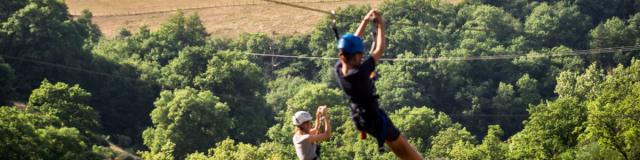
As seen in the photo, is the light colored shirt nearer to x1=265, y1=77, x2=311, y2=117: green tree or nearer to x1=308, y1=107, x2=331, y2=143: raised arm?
x1=308, y1=107, x2=331, y2=143: raised arm

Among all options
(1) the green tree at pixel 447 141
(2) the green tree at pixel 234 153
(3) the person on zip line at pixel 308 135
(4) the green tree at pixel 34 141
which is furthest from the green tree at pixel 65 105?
(3) the person on zip line at pixel 308 135

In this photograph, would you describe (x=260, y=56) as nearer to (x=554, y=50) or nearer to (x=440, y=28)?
(x=440, y=28)

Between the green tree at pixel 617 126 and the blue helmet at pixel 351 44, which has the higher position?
the blue helmet at pixel 351 44

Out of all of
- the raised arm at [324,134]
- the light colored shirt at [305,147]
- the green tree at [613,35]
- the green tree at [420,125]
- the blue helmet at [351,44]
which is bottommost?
the green tree at [420,125]

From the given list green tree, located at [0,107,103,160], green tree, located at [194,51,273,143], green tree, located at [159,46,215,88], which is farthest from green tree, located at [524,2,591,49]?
green tree, located at [0,107,103,160]

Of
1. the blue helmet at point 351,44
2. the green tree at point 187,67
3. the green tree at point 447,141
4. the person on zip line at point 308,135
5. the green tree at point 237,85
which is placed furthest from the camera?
the green tree at point 187,67

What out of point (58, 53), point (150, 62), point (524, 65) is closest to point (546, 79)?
point (524, 65)

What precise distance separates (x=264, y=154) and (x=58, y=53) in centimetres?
2757

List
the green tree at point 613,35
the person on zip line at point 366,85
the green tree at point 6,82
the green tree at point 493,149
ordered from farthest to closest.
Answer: the green tree at point 613,35, the green tree at point 6,82, the green tree at point 493,149, the person on zip line at point 366,85

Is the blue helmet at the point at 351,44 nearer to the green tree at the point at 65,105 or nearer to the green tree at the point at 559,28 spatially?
the green tree at the point at 65,105

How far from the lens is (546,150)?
6212 cm

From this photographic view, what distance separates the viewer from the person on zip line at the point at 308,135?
14.7 meters

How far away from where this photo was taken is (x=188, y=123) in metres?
90.3

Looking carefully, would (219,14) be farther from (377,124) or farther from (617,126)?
(377,124)
